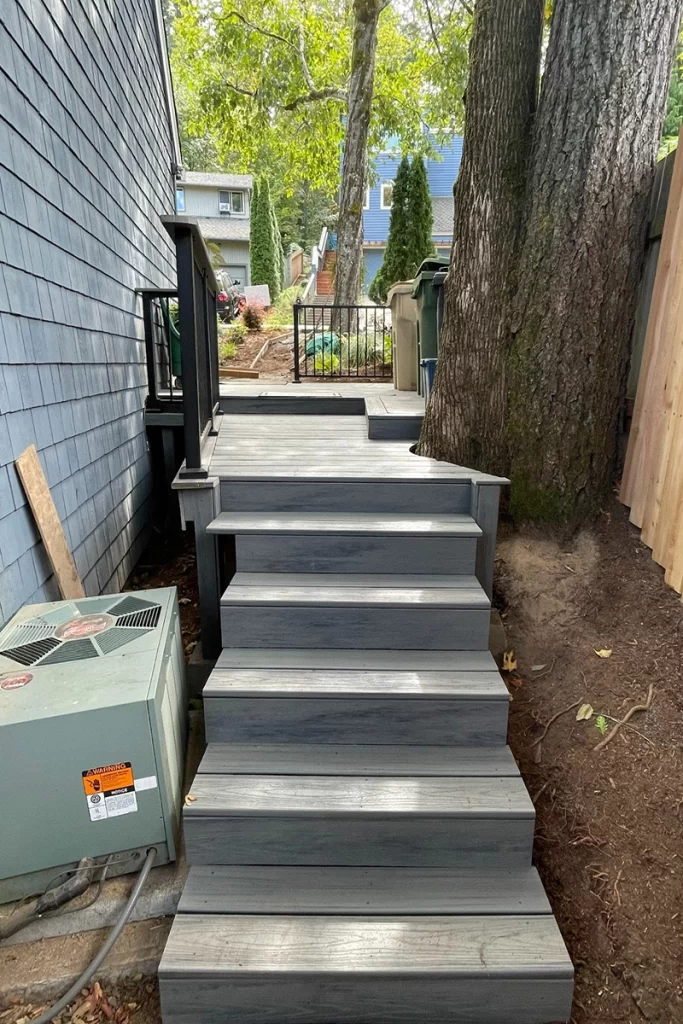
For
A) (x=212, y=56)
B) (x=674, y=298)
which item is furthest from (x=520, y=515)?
(x=212, y=56)

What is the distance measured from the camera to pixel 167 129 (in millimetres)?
7664

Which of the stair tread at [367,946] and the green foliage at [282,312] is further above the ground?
the green foliage at [282,312]

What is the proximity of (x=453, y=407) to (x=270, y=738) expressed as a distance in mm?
1868

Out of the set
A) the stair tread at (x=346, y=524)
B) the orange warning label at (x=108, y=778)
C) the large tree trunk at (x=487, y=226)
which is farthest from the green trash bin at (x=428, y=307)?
the orange warning label at (x=108, y=778)

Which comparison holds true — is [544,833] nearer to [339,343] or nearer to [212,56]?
[339,343]

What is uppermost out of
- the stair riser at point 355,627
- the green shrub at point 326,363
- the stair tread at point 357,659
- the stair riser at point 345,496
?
the green shrub at point 326,363

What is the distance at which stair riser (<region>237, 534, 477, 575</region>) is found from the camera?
2.58 metres

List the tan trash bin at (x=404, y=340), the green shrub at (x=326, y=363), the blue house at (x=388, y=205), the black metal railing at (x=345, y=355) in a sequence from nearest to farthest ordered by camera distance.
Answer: the tan trash bin at (x=404, y=340) < the black metal railing at (x=345, y=355) < the green shrub at (x=326, y=363) < the blue house at (x=388, y=205)

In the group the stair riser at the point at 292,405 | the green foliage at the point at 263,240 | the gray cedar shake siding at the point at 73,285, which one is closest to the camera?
the gray cedar shake siding at the point at 73,285

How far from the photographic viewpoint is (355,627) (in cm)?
237

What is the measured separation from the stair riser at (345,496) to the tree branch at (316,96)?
10.3 m

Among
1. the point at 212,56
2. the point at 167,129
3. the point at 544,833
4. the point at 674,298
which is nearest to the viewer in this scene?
the point at 544,833

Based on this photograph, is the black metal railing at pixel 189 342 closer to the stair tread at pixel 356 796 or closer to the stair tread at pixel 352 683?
the stair tread at pixel 352 683

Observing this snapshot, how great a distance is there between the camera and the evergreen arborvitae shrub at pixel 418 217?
1089 cm
